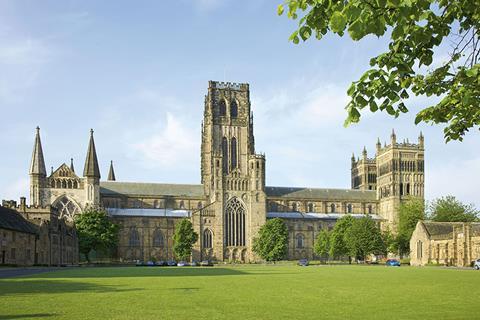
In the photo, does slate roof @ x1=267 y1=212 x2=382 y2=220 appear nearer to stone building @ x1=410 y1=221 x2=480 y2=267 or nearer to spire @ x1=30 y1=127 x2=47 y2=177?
stone building @ x1=410 y1=221 x2=480 y2=267

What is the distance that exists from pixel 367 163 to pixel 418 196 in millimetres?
20472

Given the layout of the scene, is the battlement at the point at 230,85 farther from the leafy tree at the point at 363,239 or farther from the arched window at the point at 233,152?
the leafy tree at the point at 363,239

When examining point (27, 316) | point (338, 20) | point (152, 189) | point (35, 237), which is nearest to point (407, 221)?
point (152, 189)

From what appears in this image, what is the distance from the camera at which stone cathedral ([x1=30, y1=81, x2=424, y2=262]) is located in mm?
121750

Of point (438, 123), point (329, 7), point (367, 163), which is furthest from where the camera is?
point (367, 163)

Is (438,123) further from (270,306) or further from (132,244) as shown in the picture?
(132,244)

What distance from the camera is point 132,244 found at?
129 meters

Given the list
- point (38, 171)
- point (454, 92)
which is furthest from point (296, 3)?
point (38, 171)

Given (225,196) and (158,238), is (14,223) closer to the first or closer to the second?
(158,238)

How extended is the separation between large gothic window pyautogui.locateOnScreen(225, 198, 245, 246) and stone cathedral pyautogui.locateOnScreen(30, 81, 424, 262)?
212 mm

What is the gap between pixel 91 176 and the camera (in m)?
122

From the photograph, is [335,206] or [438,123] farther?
[335,206]

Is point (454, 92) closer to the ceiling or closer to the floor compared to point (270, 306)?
closer to the ceiling

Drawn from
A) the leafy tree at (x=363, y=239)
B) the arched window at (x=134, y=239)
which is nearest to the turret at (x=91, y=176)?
the arched window at (x=134, y=239)
